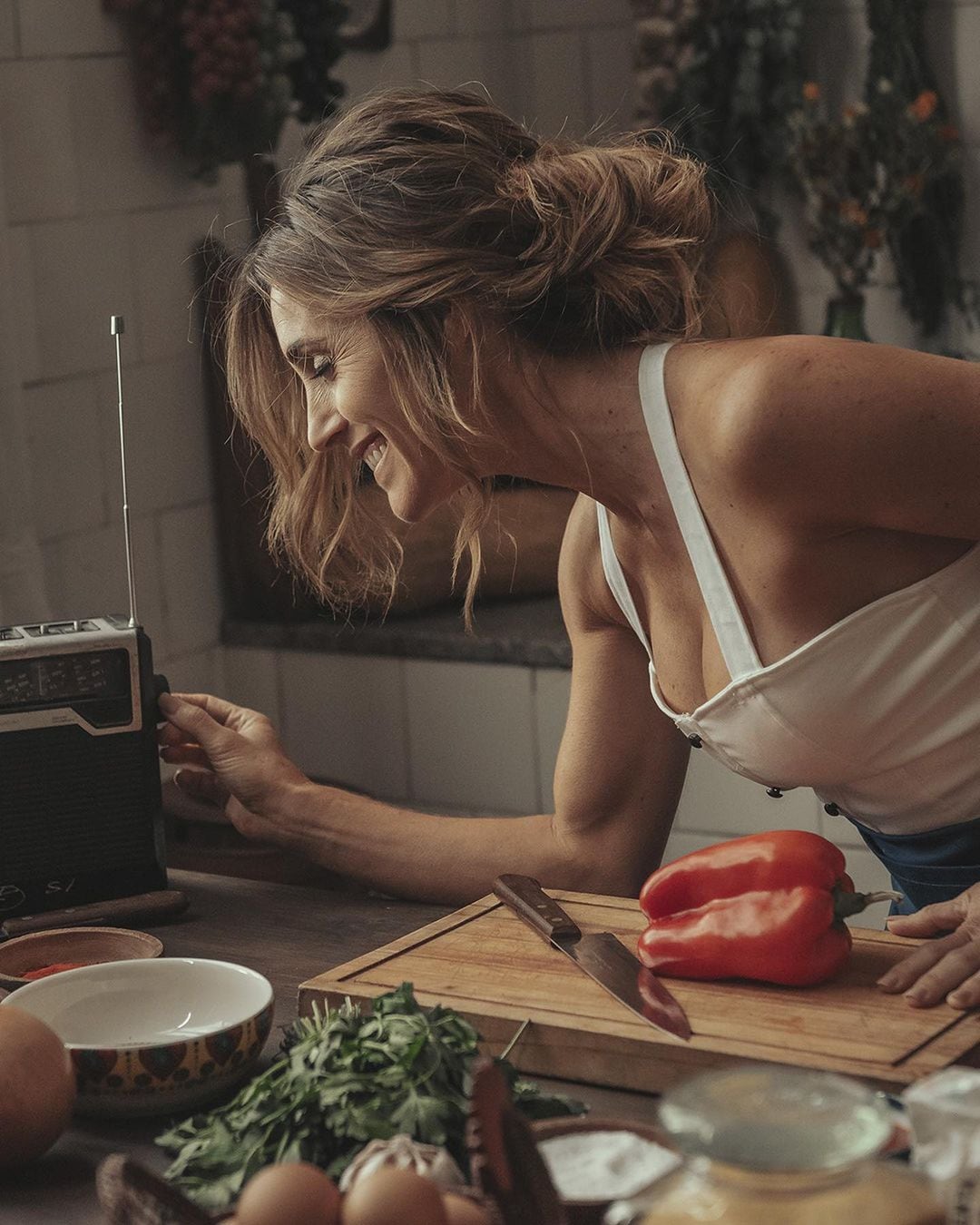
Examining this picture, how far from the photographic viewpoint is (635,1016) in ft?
3.58

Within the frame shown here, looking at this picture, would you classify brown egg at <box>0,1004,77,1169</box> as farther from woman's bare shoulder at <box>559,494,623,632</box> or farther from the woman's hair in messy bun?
woman's bare shoulder at <box>559,494,623,632</box>

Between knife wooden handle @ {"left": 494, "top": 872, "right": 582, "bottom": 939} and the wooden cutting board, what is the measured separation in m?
0.01

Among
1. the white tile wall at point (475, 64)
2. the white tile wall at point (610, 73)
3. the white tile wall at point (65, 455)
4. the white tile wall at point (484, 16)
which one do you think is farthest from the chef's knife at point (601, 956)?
the white tile wall at point (610, 73)

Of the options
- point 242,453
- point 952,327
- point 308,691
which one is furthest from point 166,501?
point 952,327

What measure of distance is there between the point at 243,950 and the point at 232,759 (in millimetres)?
256

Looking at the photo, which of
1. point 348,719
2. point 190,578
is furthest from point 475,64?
point 348,719

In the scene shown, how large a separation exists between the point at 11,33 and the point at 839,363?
5.29 feet

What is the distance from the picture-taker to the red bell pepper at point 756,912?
1.14 metres

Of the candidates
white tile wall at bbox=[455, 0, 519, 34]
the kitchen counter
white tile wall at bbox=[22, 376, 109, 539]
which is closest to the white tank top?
the kitchen counter

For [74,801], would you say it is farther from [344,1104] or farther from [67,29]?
[67,29]

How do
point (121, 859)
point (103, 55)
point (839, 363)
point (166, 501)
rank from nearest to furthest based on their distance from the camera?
point (839, 363)
point (121, 859)
point (103, 55)
point (166, 501)

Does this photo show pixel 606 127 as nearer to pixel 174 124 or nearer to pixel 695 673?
pixel 174 124

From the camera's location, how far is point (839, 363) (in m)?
1.25

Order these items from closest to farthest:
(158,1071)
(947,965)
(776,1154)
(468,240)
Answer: (776,1154) < (158,1071) < (947,965) < (468,240)
